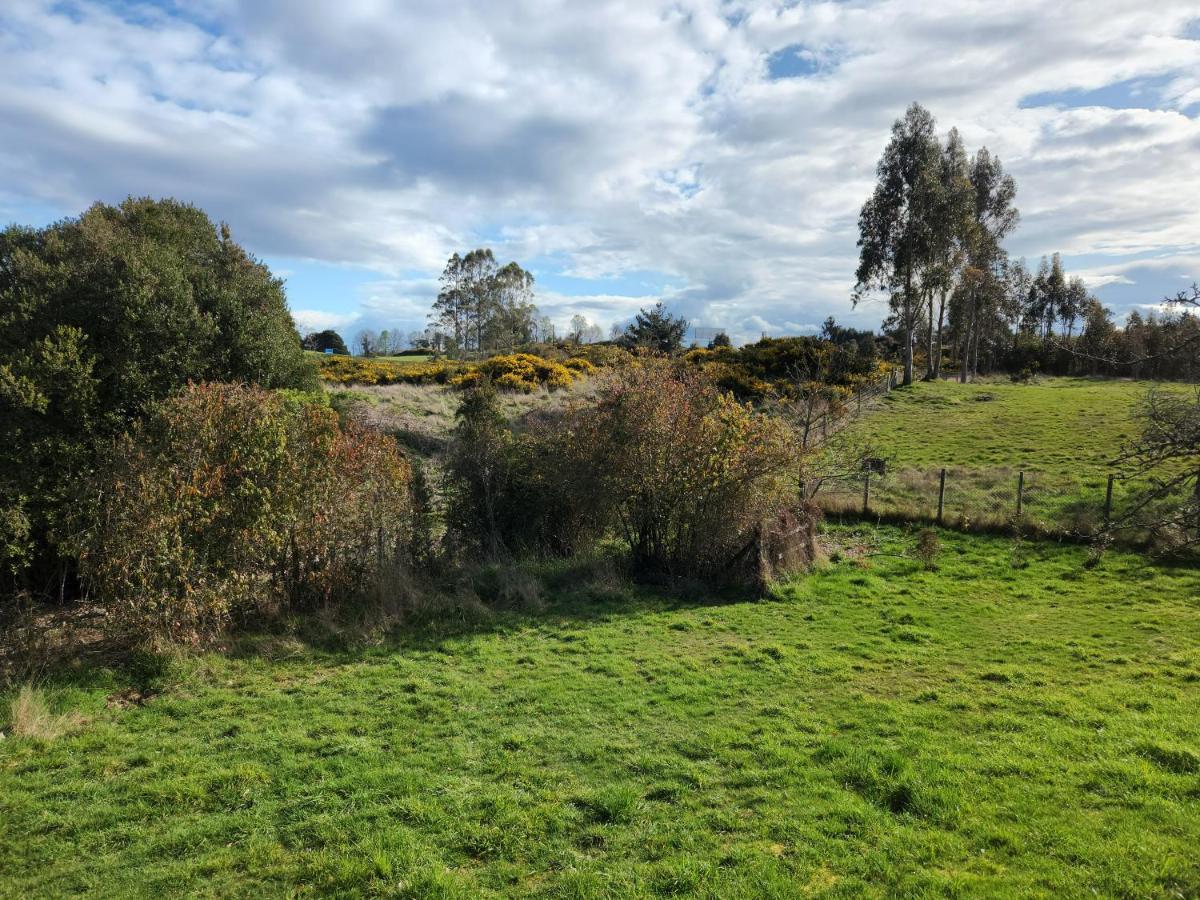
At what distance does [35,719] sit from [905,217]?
42.8 metres

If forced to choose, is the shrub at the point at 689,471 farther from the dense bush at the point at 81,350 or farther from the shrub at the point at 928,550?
the dense bush at the point at 81,350

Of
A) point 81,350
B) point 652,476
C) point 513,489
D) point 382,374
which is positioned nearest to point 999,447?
point 652,476

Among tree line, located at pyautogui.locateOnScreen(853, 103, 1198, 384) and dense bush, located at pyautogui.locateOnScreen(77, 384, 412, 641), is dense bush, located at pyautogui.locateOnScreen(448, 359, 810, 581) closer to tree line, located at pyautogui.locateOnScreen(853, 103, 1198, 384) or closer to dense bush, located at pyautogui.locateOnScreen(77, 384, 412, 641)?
dense bush, located at pyautogui.locateOnScreen(77, 384, 412, 641)

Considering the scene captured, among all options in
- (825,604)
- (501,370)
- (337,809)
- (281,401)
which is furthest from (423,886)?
(501,370)

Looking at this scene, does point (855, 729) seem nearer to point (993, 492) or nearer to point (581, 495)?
point (581, 495)

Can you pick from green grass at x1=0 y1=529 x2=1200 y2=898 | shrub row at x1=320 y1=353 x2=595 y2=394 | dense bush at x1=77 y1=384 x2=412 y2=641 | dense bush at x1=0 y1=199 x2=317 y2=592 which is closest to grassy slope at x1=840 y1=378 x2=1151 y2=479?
green grass at x1=0 y1=529 x2=1200 y2=898

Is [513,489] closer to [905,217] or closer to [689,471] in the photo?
[689,471]

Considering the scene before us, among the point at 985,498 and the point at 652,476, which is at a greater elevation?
the point at 652,476

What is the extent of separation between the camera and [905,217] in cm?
3797

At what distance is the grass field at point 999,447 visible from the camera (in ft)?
58.6

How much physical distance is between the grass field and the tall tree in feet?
20.1

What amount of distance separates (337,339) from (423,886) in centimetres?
7363

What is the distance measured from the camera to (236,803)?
547 cm

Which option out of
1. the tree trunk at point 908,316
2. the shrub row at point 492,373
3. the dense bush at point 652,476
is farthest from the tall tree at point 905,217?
the dense bush at point 652,476
